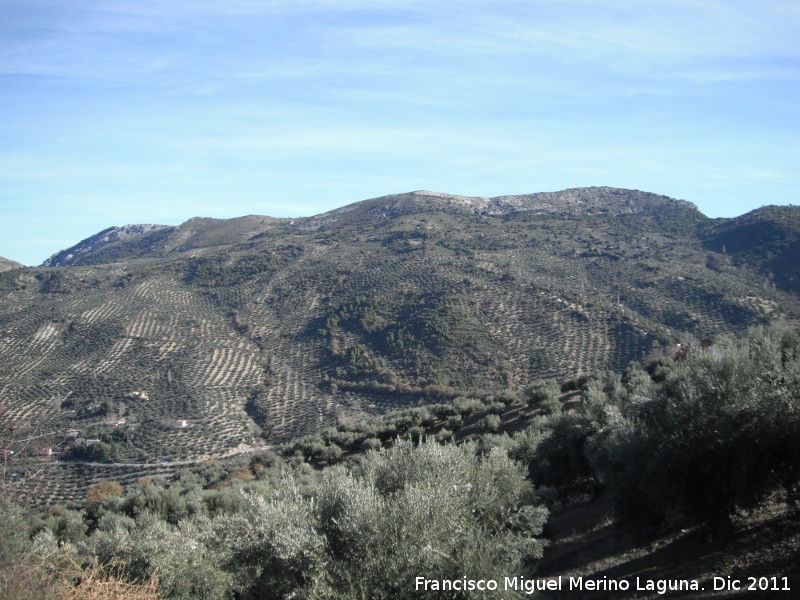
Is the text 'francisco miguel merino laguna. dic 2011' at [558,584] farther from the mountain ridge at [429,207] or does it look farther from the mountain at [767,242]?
the mountain ridge at [429,207]

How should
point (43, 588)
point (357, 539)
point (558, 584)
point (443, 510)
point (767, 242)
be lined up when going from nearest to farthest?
point (43, 588) → point (357, 539) → point (443, 510) → point (558, 584) → point (767, 242)

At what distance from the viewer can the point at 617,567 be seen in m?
12.5

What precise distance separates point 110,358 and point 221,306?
1577cm

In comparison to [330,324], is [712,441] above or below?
below

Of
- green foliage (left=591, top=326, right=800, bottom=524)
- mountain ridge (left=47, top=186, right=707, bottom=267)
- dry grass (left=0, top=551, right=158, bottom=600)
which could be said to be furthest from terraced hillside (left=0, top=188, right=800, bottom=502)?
green foliage (left=591, top=326, right=800, bottom=524)

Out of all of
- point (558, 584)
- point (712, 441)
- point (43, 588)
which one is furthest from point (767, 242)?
point (43, 588)

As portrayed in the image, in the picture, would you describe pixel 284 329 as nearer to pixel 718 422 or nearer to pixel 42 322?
pixel 42 322

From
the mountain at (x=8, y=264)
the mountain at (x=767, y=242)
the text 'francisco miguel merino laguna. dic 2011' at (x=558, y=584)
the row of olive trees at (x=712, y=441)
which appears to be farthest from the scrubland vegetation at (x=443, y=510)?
the mountain at (x=8, y=264)

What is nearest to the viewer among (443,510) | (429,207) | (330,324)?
(443,510)

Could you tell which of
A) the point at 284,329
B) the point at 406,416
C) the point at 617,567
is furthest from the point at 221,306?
the point at 617,567

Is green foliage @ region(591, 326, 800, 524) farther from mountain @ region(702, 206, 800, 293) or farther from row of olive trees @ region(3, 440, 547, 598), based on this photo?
mountain @ region(702, 206, 800, 293)

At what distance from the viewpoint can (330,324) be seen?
5756 centimetres

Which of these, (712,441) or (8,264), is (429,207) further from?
(712,441)

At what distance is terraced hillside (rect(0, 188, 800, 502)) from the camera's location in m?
41.6
